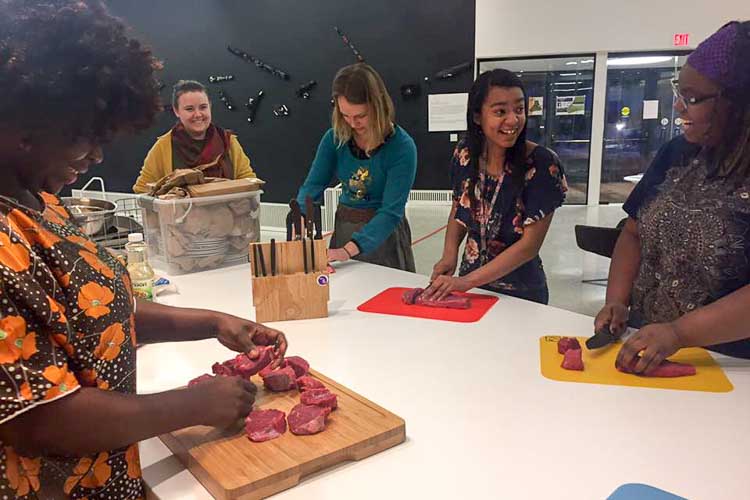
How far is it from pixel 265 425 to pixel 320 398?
12 centimetres

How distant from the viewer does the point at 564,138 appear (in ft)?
21.8

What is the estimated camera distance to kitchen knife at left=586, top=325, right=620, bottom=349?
Answer: 1406mm

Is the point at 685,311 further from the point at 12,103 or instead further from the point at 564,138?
the point at 564,138

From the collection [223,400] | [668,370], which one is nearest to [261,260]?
[223,400]

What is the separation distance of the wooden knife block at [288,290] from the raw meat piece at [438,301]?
253 mm

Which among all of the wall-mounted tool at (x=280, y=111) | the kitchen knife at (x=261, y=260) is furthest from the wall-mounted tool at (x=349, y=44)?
the kitchen knife at (x=261, y=260)

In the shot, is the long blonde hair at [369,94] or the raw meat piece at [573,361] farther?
the long blonde hair at [369,94]

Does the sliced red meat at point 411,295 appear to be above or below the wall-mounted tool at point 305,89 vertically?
below

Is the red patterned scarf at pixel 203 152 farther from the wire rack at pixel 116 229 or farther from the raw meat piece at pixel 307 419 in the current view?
the raw meat piece at pixel 307 419

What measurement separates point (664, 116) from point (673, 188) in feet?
19.1

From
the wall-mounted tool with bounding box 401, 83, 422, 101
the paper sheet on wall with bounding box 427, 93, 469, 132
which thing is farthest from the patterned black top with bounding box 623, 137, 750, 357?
the wall-mounted tool with bounding box 401, 83, 422, 101

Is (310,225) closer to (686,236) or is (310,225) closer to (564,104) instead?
(686,236)

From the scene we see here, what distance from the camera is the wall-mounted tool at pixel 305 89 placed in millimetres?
6162

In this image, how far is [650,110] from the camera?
260 inches
